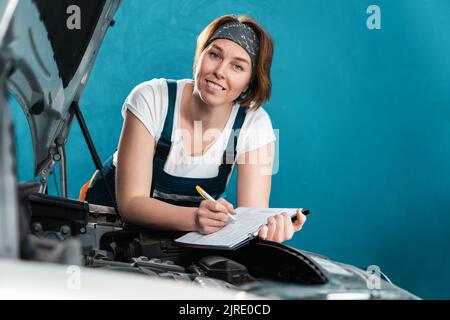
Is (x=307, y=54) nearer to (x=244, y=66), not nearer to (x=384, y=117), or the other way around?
(x=384, y=117)

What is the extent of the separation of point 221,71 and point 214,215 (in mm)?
481

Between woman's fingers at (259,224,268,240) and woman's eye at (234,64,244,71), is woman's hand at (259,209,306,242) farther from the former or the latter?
woman's eye at (234,64,244,71)

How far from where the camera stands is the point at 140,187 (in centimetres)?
175

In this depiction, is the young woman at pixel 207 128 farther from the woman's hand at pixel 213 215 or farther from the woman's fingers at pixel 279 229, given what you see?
the woman's fingers at pixel 279 229

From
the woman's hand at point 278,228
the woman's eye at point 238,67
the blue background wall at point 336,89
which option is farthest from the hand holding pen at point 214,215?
the blue background wall at point 336,89

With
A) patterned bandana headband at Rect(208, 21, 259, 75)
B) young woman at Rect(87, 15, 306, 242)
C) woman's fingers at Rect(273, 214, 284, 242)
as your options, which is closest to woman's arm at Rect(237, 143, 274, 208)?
young woman at Rect(87, 15, 306, 242)

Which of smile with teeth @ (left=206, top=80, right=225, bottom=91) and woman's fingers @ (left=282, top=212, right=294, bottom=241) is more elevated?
smile with teeth @ (left=206, top=80, right=225, bottom=91)

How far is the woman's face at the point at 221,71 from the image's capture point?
1.84m

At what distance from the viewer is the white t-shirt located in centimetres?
188

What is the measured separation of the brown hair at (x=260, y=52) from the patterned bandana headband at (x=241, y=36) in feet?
0.05

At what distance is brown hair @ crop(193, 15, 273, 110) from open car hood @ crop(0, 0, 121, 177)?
0.27m

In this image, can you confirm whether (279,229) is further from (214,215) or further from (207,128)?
(207,128)

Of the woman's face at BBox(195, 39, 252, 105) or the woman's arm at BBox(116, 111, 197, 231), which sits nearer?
the woman's arm at BBox(116, 111, 197, 231)
